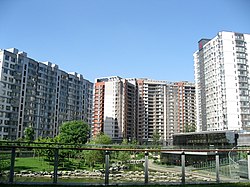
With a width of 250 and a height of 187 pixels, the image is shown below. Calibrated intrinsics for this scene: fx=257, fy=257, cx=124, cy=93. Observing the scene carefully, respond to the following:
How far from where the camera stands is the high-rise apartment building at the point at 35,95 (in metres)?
69.6

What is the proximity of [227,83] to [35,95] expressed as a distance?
60.3 m

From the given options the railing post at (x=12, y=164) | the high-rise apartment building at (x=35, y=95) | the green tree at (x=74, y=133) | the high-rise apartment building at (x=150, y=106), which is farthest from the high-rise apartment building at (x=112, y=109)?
the railing post at (x=12, y=164)

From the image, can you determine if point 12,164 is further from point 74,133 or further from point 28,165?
point 74,133

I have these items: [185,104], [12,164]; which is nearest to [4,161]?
[12,164]

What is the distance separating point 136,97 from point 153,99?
9.53 m

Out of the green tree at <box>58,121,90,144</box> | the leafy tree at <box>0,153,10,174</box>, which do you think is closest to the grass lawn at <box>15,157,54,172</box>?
the leafy tree at <box>0,153,10,174</box>

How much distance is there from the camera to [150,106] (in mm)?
135250

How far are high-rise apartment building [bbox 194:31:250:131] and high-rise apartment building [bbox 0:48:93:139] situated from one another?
49.3m

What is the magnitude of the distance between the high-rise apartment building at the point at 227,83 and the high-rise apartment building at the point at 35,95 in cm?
4931

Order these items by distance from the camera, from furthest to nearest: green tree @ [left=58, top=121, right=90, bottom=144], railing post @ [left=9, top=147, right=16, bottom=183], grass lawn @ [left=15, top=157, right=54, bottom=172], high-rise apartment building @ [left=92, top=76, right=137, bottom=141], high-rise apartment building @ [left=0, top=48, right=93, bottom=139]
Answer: high-rise apartment building @ [left=92, top=76, right=137, bottom=141] → high-rise apartment building @ [left=0, top=48, right=93, bottom=139] → green tree @ [left=58, top=121, right=90, bottom=144] → grass lawn @ [left=15, top=157, right=54, bottom=172] → railing post @ [left=9, top=147, right=16, bottom=183]

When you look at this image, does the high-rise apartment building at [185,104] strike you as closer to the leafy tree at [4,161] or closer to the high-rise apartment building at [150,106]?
the high-rise apartment building at [150,106]

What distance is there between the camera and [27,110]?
7562 centimetres

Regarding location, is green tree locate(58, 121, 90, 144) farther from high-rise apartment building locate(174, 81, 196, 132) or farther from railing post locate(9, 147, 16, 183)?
high-rise apartment building locate(174, 81, 196, 132)

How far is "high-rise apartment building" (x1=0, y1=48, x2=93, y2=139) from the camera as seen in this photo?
69.6 meters
